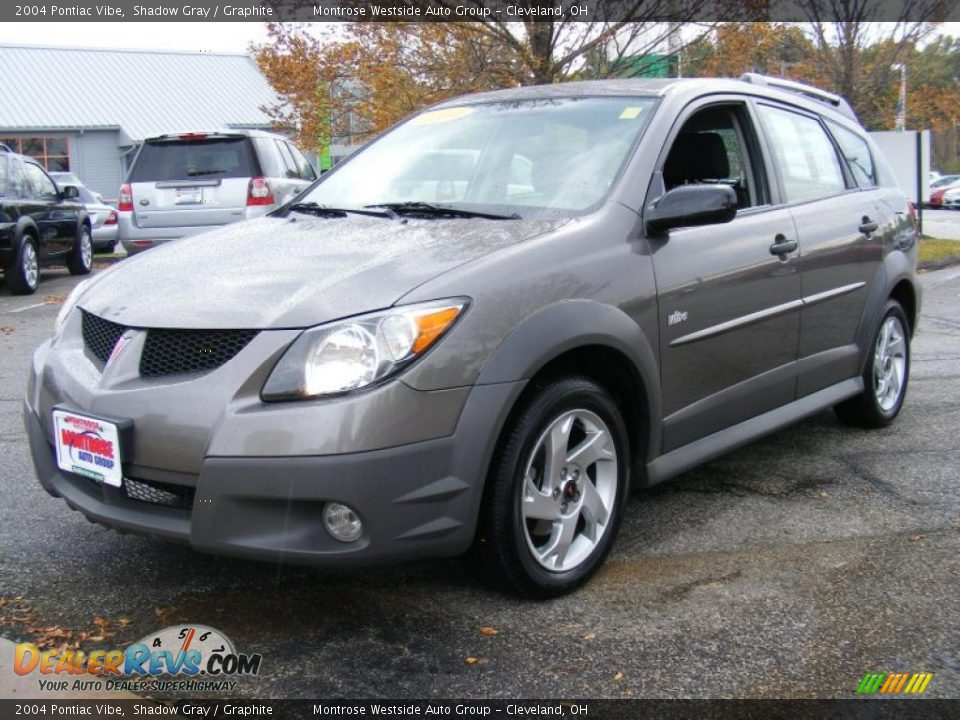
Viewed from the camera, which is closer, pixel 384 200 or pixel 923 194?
pixel 384 200

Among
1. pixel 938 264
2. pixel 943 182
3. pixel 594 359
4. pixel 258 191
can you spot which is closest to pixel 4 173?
pixel 258 191

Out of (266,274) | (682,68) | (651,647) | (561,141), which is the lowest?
(651,647)

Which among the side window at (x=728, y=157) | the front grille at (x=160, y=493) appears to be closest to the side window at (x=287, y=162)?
the side window at (x=728, y=157)

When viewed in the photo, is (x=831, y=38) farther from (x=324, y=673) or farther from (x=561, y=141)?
(x=324, y=673)

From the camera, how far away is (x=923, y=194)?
18.6 metres

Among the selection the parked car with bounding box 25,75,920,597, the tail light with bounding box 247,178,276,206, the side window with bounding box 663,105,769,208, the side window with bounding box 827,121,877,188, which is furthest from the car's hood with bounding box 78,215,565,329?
the tail light with bounding box 247,178,276,206

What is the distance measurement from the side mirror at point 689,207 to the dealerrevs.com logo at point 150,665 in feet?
6.39

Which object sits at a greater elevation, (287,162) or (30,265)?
(287,162)

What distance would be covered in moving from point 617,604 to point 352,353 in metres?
1.20

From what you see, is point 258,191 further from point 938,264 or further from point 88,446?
point 938,264

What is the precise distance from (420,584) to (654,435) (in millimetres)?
962

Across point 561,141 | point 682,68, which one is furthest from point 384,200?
point 682,68

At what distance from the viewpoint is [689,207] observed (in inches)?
139

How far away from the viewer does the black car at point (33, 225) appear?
12.0 metres
